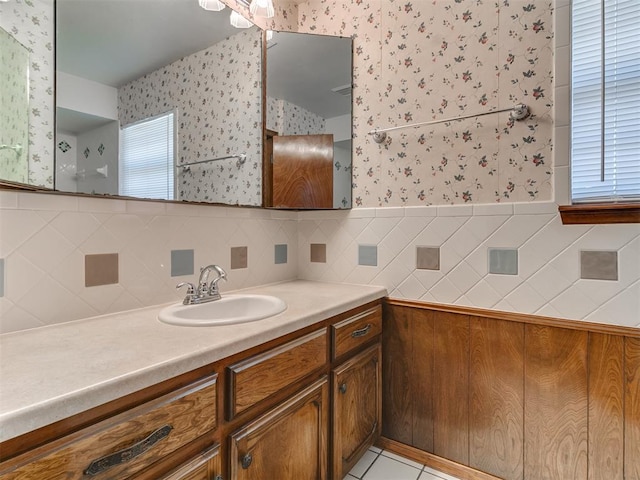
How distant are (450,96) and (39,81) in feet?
5.28

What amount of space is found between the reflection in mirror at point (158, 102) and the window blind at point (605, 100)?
146cm

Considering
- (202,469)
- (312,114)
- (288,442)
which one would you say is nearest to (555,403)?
(288,442)

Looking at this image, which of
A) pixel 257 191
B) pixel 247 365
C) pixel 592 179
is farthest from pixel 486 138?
pixel 247 365

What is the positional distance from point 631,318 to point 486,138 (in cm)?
90

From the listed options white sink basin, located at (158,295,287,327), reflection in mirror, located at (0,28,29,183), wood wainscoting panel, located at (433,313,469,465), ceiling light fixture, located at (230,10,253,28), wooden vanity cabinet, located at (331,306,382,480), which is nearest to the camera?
reflection in mirror, located at (0,28,29,183)

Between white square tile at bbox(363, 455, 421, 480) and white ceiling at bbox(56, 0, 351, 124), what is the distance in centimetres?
182

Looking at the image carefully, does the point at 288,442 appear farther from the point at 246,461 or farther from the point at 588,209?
the point at 588,209

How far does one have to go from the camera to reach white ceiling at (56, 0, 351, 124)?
116 centimetres

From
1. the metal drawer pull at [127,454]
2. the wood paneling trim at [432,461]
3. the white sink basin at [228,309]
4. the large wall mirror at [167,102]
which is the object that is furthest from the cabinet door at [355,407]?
the large wall mirror at [167,102]

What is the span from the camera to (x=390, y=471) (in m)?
1.62

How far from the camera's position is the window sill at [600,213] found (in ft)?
4.13

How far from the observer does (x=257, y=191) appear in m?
1.84

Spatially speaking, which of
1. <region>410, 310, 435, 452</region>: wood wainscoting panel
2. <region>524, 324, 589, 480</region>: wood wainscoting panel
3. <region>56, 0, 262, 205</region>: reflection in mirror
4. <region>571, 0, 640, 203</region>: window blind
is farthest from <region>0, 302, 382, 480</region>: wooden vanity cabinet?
<region>571, 0, 640, 203</region>: window blind

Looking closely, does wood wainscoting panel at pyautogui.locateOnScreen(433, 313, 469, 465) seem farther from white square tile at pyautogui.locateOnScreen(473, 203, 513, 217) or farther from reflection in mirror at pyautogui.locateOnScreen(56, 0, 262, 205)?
reflection in mirror at pyautogui.locateOnScreen(56, 0, 262, 205)
